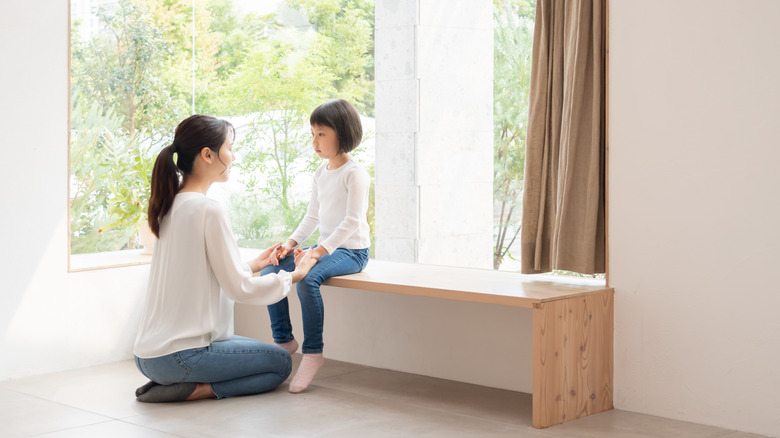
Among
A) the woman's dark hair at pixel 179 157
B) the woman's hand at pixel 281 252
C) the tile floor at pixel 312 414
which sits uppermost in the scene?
the woman's dark hair at pixel 179 157

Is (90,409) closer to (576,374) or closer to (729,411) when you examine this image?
(576,374)

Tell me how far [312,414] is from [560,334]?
0.94 metres

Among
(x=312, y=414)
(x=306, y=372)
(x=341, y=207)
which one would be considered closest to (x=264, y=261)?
(x=341, y=207)

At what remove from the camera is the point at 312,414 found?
310 centimetres

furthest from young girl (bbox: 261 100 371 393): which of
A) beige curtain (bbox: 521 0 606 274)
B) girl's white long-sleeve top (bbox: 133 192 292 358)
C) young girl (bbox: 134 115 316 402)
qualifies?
beige curtain (bbox: 521 0 606 274)

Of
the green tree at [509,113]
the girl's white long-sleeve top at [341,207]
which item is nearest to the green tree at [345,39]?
the green tree at [509,113]

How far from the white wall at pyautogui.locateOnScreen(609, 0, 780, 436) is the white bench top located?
239 mm

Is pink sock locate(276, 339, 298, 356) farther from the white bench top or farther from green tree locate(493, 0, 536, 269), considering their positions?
green tree locate(493, 0, 536, 269)

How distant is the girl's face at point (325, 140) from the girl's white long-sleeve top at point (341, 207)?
89mm

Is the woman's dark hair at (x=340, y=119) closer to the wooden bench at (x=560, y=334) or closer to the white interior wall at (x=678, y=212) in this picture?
the wooden bench at (x=560, y=334)

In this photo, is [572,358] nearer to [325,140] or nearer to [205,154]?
[325,140]

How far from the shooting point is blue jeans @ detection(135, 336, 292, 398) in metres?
3.15

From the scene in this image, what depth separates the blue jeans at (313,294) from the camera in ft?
11.4

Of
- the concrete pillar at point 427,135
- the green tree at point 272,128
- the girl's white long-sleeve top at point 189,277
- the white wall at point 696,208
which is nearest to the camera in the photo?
the white wall at point 696,208
